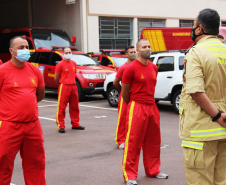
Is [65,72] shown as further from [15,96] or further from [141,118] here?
[15,96]

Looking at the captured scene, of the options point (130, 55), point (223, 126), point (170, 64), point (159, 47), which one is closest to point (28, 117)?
point (223, 126)

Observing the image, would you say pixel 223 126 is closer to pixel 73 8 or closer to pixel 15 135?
pixel 15 135

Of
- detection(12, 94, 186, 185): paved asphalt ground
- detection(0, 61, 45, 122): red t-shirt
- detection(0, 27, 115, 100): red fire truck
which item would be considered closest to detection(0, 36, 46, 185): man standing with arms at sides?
detection(0, 61, 45, 122): red t-shirt

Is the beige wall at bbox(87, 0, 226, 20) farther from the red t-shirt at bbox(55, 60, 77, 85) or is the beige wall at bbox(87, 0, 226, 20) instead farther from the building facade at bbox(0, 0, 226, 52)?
the red t-shirt at bbox(55, 60, 77, 85)

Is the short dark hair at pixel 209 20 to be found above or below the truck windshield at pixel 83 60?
above

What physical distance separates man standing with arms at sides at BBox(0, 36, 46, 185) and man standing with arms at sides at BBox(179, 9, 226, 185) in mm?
1827

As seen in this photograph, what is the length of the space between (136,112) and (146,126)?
0.24 m

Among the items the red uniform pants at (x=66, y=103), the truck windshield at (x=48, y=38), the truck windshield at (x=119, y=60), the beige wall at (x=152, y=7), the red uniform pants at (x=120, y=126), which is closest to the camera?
the red uniform pants at (x=120, y=126)

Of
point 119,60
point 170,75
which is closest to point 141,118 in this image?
point 170,75

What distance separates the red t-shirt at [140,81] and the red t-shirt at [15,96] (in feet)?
5.30

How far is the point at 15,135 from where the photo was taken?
4293 millimetres

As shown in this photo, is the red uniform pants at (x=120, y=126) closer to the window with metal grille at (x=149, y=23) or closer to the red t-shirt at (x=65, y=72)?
the red t-shirt at (x=65, y=72)

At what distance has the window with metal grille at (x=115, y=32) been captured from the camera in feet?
80.3

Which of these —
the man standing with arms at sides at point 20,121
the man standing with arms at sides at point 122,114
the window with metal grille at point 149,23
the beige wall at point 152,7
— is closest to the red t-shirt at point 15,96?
the man standing with arms at sides at point 20,121
